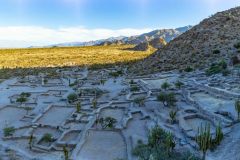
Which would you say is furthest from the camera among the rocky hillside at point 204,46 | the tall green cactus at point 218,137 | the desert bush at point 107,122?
the rocky hillside at point 204,46

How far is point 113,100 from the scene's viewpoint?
26703 mm

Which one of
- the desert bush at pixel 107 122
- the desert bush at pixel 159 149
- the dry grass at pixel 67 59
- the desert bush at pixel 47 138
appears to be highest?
the desert bush at pixel 159 149

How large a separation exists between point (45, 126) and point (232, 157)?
38.2 ft

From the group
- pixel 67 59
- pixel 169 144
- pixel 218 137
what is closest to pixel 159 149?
pixel 169 144

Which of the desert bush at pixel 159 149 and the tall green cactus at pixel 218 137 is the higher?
the tall green cactus at pixel 218 137

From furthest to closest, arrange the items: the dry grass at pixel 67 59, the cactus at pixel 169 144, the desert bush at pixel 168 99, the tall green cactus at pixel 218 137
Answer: the dry grass at pixel 67 59 → the desert bush at pixel 168 99 → the tall green cactus at pixel 218 137 → the cactus at pixel 169 144

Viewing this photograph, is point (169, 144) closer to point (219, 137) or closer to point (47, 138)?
point (219, 137)

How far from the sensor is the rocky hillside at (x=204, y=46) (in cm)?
3828

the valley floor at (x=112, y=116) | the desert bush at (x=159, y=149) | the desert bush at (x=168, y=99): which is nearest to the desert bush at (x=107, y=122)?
the valley floor at (x=112, y=116)

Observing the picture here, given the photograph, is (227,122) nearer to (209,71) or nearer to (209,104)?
(209,104)

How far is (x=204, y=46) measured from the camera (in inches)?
1652

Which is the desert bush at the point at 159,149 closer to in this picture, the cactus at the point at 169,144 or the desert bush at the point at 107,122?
the cactus at the point at 169,144

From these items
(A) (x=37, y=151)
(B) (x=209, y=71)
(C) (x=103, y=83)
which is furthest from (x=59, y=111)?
(B) (x=209, y=71)

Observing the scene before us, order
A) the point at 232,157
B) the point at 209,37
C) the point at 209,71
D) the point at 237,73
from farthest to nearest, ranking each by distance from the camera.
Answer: the point at 209,37, the point at 209,71, the point at 237,73, the point at 232,157
